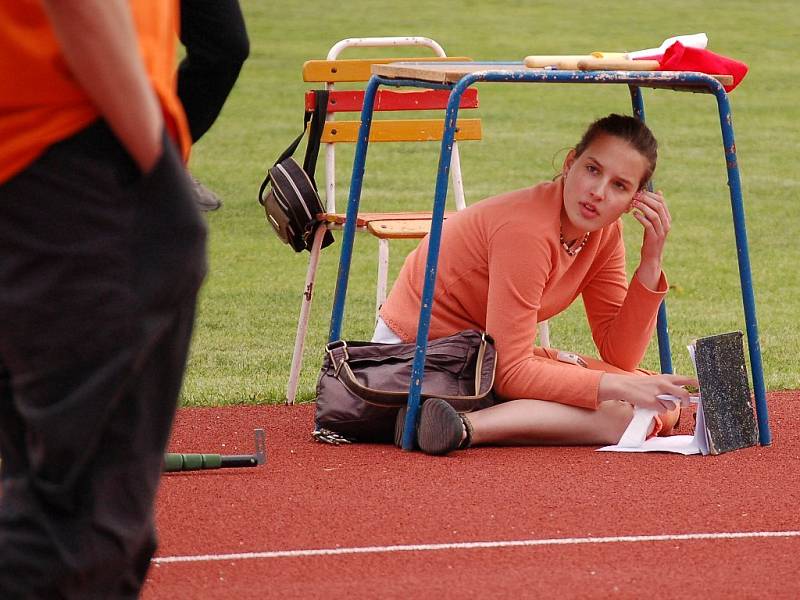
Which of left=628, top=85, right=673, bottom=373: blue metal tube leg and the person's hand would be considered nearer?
the person's hand

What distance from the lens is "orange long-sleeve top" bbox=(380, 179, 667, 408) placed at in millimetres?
4668

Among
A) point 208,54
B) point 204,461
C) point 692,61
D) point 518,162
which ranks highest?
point 692,61

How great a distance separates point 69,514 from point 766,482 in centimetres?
275

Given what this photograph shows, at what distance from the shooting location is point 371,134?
6066 millimetres

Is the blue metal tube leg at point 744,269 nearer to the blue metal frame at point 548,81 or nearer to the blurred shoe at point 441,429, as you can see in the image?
the blue metal frame at point 548,81

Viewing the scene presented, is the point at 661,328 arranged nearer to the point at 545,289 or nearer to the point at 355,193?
the point at 545,289

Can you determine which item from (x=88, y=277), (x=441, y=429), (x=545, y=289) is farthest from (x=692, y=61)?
(x=88, y=277)

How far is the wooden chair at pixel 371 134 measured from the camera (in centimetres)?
550

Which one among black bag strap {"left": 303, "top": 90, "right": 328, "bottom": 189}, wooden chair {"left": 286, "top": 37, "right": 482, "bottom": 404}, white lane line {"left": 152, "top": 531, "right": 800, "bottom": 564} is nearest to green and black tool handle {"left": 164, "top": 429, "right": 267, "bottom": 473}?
white lane line {"left": 152, "top": 531, "right": 800, "bottom": 564}

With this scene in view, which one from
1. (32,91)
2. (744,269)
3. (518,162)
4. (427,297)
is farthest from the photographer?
(518,162)

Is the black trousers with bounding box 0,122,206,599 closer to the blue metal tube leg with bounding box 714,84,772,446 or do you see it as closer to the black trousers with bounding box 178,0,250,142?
the black trousers with bounding box 178,0,250,142

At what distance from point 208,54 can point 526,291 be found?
148cm

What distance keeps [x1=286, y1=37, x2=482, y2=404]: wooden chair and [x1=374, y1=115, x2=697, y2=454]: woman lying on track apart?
0.46 meters

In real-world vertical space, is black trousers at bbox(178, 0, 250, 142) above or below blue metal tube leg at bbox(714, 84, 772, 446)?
above
